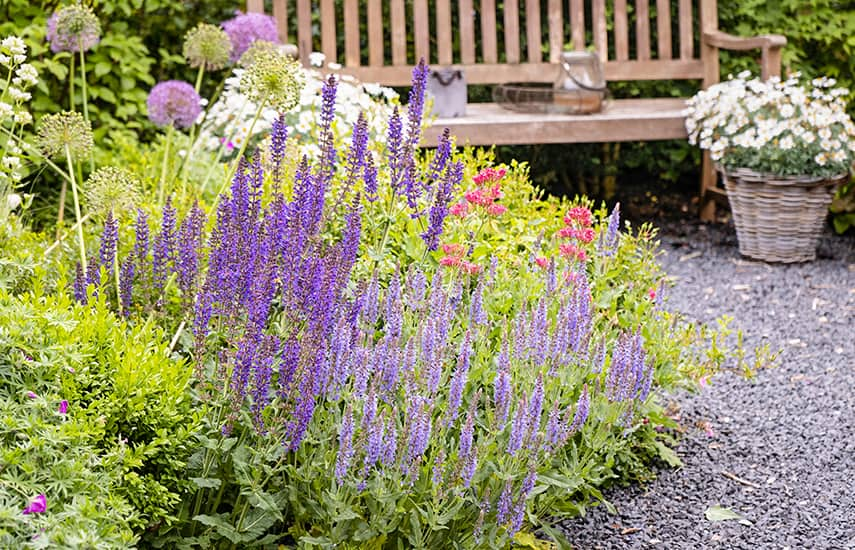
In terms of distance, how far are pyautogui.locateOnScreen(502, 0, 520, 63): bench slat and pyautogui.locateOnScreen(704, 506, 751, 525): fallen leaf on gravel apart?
3.49m

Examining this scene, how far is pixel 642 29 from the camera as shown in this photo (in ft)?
19.8

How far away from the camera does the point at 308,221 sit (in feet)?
7.84

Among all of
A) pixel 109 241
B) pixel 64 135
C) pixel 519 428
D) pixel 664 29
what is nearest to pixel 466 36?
pixel 664 29

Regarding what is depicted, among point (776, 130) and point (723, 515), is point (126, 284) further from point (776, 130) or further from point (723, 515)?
point (776, 130)

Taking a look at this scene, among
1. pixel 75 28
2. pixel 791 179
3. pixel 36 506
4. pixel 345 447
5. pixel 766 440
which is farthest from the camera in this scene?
pixel 791 179

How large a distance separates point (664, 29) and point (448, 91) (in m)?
1.37

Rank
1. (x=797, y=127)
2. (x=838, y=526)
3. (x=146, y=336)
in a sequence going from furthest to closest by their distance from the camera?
(x=797, y=127) → (x=838, y=526) → (x=146, y=336)

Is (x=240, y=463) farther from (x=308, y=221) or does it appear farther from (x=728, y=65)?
(x=728, y=65)

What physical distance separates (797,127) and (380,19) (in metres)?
2.18

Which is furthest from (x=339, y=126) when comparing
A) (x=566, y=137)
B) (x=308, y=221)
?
(x=308, y=221)

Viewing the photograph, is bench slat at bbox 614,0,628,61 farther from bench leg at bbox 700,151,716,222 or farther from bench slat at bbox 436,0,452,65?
bench slat at bbox 436,0,452,65

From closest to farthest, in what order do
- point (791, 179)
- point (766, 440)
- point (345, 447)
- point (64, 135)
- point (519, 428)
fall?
point (345, 447), point (519, 428), point (64, 135), point (766, 440), point (791, 179)

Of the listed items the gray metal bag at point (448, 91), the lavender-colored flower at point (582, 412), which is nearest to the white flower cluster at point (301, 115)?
the gray metal bag at point (448, 91)

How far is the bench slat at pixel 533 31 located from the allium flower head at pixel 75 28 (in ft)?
9.35
